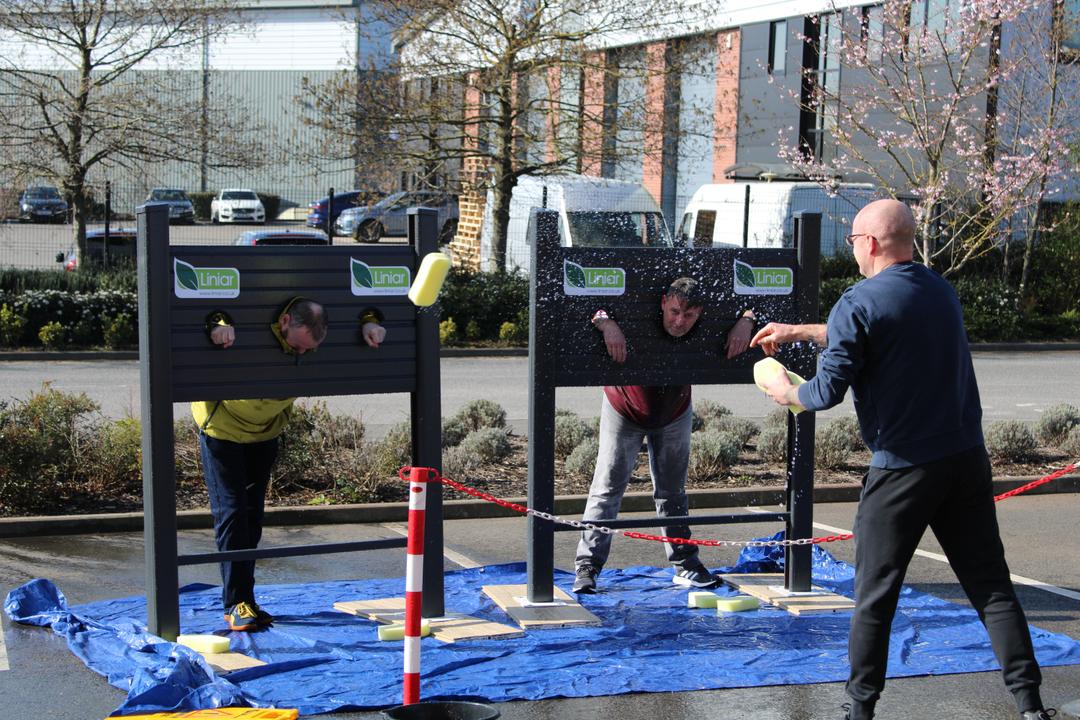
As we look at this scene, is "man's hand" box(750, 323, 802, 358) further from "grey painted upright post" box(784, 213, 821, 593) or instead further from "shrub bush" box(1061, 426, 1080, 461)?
"shrub bush" box(1061, 426, 1080, 461)

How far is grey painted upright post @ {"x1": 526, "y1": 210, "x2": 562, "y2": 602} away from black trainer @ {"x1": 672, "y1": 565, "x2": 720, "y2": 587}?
3.00 ft

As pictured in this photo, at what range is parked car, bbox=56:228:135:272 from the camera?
73.3ft

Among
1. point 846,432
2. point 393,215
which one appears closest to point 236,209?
point 393,215

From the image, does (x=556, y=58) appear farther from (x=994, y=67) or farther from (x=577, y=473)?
(x=577, y=473)

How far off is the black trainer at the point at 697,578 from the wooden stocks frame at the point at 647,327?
14.7 inches

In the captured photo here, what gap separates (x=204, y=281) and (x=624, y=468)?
8.31 ft

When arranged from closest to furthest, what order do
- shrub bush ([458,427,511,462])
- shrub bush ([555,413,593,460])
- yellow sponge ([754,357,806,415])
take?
yellow sponge ([754,357,806,415]), shrub bush ([458,427,511,462]), shrub bush ([555,413,593,460])

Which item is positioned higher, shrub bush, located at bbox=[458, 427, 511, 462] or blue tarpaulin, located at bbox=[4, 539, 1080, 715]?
shrub bush, located at bbox=[458, 427, 511, 462]

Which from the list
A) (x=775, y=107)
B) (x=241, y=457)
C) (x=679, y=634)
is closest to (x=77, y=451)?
(x=241, y=457)

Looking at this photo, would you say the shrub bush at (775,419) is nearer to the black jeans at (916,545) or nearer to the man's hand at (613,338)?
the man's hand at (613,338)

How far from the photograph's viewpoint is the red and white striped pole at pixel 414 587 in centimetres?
474

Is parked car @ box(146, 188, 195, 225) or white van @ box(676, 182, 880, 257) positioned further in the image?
parked car @ box(146, 188, 195, 225)

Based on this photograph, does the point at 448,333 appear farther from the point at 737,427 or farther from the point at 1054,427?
the point at 1054,427

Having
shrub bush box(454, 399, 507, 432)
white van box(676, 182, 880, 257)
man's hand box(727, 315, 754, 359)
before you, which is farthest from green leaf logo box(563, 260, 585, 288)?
white van box(676, 182, 880, 257)
